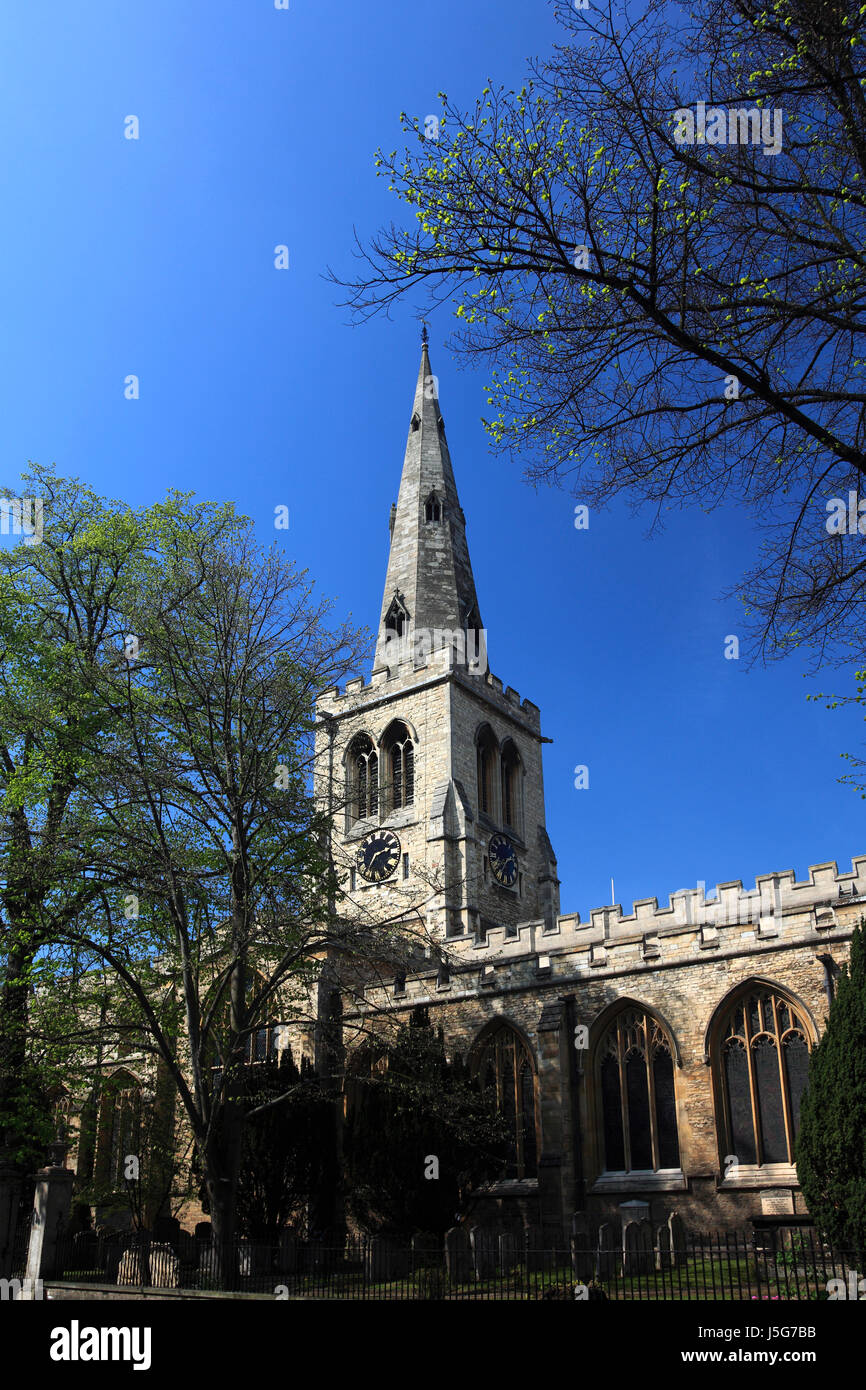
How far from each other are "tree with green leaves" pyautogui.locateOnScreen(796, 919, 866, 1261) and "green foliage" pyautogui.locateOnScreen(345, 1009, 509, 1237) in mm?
5713

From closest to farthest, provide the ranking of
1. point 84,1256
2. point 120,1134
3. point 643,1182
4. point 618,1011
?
1. point 84,1256
2. point 643,1182
3. point 618,1011
4. point 120,1134

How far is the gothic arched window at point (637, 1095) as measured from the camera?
17953 millimetres

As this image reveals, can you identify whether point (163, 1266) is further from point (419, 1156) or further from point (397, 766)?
point (397, 766)

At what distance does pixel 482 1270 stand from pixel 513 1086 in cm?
724

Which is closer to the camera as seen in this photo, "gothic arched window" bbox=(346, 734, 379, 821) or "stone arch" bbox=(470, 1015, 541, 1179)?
"stone arch" bbox=(470, 1015, 541, 1179)

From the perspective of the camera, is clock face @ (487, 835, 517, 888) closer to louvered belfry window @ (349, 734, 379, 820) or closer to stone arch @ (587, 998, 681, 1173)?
louvered belfry window @ (349, 734, 379, 820)

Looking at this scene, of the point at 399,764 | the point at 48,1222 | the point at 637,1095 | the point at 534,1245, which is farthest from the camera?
the point at 399,764

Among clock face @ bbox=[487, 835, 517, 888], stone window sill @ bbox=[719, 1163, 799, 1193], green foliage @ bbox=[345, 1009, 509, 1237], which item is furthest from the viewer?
clock face @ bbox=[487, 835, 517, 888]

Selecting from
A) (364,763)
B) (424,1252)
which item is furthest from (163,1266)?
(364,763)

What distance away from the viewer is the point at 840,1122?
1168 centimetres

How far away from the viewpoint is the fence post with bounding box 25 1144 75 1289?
587 inches

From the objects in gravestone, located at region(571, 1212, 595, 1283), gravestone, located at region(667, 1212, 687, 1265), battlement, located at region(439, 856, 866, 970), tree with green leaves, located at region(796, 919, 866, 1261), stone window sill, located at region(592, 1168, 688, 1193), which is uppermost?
battlement, located at region(439, 856, 866, 970)

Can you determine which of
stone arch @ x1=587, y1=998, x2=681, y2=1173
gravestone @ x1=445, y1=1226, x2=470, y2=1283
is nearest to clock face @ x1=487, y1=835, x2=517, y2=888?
stone arch @ x1=587, y1=998, x2=681, y2=1173

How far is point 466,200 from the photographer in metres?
7.54
